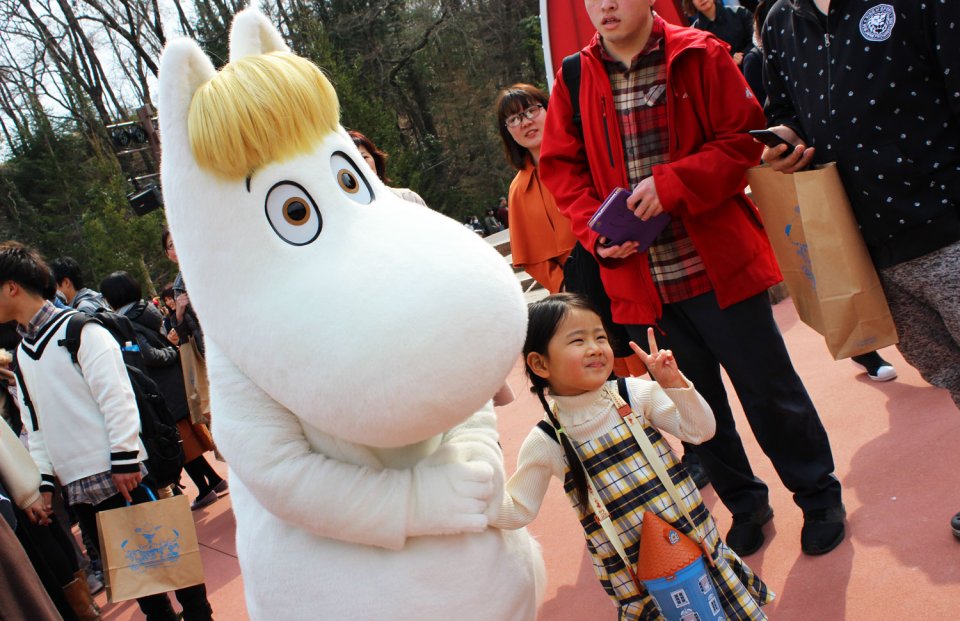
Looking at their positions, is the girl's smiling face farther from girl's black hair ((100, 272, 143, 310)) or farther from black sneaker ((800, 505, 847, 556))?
girl's black hair ((100, 272, 143, 310))

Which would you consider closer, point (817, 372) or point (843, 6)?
point (843, 6)

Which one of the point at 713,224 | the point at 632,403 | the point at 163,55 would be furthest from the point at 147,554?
the point at 713,224

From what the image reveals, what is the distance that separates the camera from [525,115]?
4047 millimetres

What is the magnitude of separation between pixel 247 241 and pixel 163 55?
430mm

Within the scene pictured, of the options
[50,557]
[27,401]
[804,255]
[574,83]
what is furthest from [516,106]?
[50,557]

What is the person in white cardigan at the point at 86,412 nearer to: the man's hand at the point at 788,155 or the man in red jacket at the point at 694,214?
the man in red jacket at the point at 694,214

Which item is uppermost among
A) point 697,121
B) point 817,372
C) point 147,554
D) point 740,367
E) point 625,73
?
point 625,73

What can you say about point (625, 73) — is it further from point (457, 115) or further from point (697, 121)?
point (457, 115)

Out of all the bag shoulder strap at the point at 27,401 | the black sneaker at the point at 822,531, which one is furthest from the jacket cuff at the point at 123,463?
the black sneaker at the point at 822,531

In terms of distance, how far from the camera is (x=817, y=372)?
468 centimetres

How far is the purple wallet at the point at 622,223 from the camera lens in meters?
2.74

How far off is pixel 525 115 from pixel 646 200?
1.49 meters

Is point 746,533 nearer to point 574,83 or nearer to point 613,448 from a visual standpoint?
point 613,448

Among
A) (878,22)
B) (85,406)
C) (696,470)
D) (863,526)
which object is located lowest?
(696,470)
